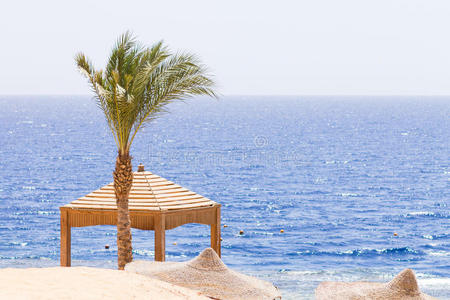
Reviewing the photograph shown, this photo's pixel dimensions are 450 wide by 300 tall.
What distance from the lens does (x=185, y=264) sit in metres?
12.9

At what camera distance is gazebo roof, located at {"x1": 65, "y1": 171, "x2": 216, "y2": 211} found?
15102 millimetres

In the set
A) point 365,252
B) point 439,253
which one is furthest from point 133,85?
point 439,253

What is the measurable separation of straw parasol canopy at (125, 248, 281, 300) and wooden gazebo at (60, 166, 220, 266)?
6.71 ft

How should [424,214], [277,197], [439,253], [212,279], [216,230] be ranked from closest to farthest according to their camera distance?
[212,279] < [216,230] < [439,253] < [424,214] < [277,197]

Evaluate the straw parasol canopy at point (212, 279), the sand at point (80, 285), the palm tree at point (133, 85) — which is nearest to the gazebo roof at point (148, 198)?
the palm tree at point (133, 85)

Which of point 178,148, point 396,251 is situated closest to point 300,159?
point 178,148

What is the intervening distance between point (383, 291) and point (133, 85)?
653 centimetres

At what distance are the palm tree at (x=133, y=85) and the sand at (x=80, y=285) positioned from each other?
414 cm

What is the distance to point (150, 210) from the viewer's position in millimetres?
14828

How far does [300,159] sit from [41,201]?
34472 millimetres

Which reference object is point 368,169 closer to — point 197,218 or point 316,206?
point 316,206

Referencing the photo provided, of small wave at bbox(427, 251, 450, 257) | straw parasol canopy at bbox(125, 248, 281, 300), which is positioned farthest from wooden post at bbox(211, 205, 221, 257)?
small wave at bbox(427, 251, 450, 257)

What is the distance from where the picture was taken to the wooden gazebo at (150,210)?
49.0ft

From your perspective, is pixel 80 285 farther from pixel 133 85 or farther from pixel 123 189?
pixel 133 85
